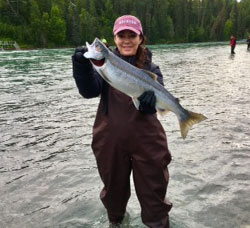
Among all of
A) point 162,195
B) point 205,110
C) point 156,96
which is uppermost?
point 156,96

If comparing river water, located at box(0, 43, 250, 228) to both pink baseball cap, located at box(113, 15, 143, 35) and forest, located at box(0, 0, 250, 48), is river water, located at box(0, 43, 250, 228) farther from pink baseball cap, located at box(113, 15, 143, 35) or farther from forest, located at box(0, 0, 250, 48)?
forest, located at box(0, 0, 250, 48)

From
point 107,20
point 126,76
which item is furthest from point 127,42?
point 107,20

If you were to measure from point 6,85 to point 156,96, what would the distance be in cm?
1838

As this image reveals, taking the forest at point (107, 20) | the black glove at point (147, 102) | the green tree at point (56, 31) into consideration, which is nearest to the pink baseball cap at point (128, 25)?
the black glove at point (147, 102)

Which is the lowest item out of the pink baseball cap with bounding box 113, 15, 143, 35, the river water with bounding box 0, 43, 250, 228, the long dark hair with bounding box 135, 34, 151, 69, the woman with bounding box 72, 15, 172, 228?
the river water with bounding box 0, 43, 250, 228

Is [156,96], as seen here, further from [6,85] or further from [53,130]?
[6,85]

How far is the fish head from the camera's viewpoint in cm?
375

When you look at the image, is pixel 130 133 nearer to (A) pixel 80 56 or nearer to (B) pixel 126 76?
(B) pixel 126 76

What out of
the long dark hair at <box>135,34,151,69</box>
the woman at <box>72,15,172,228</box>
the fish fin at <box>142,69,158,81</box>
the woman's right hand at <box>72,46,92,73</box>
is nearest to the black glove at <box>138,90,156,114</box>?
the woman at <box>72,15,172,228</box>

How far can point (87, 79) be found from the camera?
413 centimetres

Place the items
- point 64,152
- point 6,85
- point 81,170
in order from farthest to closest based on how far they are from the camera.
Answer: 1. point 6,85
2. point 64,152
3. point 81,170

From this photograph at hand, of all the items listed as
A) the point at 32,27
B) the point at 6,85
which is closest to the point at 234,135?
the point at 6,85

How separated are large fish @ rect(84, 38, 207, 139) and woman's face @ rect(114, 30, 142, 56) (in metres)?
0.36

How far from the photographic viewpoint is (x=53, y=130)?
1073 cm
